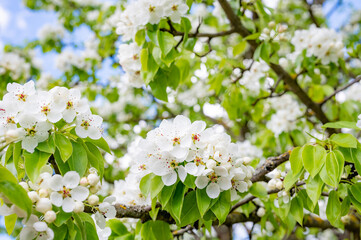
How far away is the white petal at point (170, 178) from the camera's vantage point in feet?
4.75

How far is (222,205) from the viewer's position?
150 centimetres

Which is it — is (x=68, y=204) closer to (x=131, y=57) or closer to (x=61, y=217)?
(x=61, y=217)

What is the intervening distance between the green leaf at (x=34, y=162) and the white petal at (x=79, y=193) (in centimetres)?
13

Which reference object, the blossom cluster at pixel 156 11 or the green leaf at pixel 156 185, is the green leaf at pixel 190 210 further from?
the blossom cluster at pixel 156 11

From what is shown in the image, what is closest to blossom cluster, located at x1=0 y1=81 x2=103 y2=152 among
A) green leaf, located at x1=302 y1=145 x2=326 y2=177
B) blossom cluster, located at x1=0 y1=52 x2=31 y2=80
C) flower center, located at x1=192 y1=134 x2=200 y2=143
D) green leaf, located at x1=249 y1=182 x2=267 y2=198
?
flower center, located at x1=192 y1=134 x2=200 y2=143

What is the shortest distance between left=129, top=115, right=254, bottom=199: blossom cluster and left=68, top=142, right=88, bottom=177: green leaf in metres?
0.23

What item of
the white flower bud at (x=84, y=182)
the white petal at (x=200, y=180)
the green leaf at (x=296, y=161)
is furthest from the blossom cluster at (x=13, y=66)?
the green leaf at (x=296, y=161)

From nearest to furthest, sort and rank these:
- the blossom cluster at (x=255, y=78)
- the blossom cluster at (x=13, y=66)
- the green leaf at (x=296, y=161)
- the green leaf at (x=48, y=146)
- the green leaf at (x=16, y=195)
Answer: the green leaf at (x=16, y=195), the green leaf at (x=48, y=146), the green leaf at (x=296, y=161), the blossom cluster at (x=255, y=78), the blossom cluster at (x=13, y=66)

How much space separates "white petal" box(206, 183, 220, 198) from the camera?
1.46m

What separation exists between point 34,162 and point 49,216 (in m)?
0.22


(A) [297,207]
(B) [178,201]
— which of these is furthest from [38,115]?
(A) [297,207]

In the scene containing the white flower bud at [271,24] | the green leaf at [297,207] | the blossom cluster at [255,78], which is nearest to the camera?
the green leaf at [297,207]

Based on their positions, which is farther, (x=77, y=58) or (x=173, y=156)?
(x=77, y=58)

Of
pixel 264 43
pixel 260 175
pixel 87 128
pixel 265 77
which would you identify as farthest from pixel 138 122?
pixel 87 128
